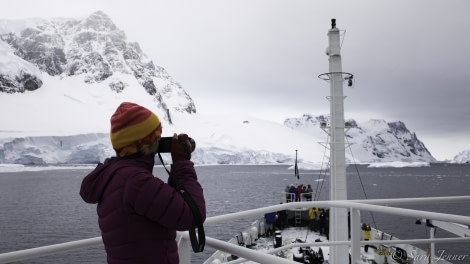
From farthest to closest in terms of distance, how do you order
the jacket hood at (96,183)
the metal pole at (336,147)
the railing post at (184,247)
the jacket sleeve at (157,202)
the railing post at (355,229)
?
the metal pole at (336,147) < the railing post at (355,229) < the railing post at (184,247) < the jacket hood at (96,183) < the jacket sleeve at (157,202)

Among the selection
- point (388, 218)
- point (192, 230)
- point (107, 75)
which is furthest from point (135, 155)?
point (107, 75)

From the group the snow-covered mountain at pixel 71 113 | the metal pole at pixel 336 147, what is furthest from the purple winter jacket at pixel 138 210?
the snow-covered mountain at pixel 71 113

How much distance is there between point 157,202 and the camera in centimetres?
145

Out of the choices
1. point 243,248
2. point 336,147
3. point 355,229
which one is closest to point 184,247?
point 243,248

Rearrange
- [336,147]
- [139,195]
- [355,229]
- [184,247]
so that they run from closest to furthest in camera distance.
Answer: [139,195] < [184,247] < [355,229] < [336,147]

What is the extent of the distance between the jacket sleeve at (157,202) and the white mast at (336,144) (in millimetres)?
6662

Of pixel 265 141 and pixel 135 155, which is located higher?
pixel 265 141

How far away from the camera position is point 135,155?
5.43 feet

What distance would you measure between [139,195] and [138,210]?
0.07m

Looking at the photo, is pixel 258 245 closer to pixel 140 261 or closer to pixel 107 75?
pixel 140 261

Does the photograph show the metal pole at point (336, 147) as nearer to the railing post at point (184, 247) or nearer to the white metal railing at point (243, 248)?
the white metal railing at point (243, 248)

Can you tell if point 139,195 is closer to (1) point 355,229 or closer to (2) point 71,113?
(1) point 355,229

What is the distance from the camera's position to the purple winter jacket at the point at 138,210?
1462mm

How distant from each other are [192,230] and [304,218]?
50.5 feet
